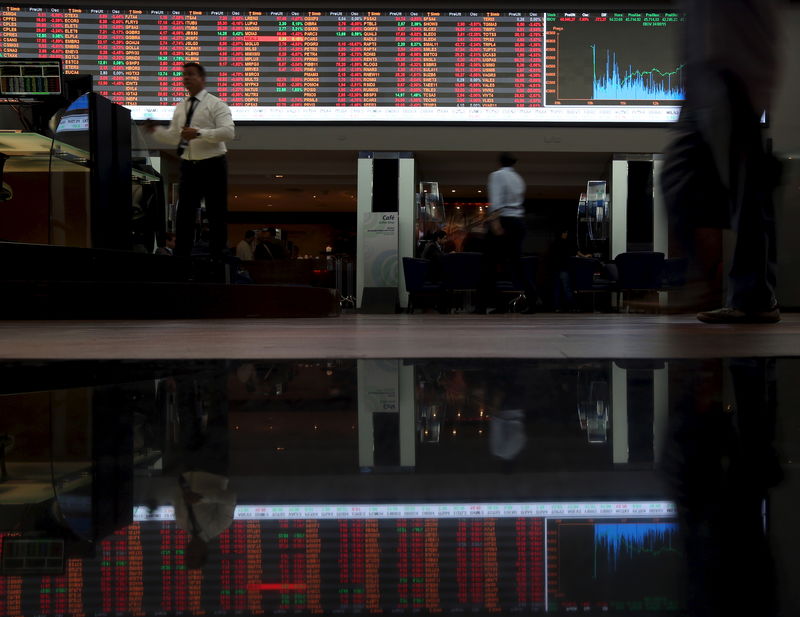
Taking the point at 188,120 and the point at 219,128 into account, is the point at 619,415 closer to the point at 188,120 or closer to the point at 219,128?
the point at 219,128

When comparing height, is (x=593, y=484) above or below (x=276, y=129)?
below

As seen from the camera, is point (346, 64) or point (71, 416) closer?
point (71, 416)

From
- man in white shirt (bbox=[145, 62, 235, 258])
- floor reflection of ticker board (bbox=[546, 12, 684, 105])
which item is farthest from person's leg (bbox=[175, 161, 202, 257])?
floor reflection of ticker board (bbox=[546, 12, 684, 105])

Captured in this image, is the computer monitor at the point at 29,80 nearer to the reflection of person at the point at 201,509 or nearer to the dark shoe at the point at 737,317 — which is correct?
the dark shoe at the point at 737,317

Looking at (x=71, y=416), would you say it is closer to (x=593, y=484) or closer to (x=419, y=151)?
(x=593, y=484)

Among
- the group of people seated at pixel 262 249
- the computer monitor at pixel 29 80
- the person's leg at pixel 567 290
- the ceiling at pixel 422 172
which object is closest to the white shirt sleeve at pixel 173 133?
the computer monitor at pixel 29 80

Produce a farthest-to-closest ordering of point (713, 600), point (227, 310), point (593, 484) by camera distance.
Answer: point (227, 310), point (593, 484), point (713, 600)

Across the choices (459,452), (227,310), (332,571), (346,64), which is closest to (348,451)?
(459,452)

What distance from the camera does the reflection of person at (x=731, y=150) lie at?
1.95 meters

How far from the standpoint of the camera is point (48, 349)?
1.39 m

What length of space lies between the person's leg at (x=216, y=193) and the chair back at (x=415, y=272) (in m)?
4.33

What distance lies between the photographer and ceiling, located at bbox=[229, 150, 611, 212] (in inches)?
398

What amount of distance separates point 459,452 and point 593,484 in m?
0.10

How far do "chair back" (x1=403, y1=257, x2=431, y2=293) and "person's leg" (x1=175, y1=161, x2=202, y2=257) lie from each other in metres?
4.37
